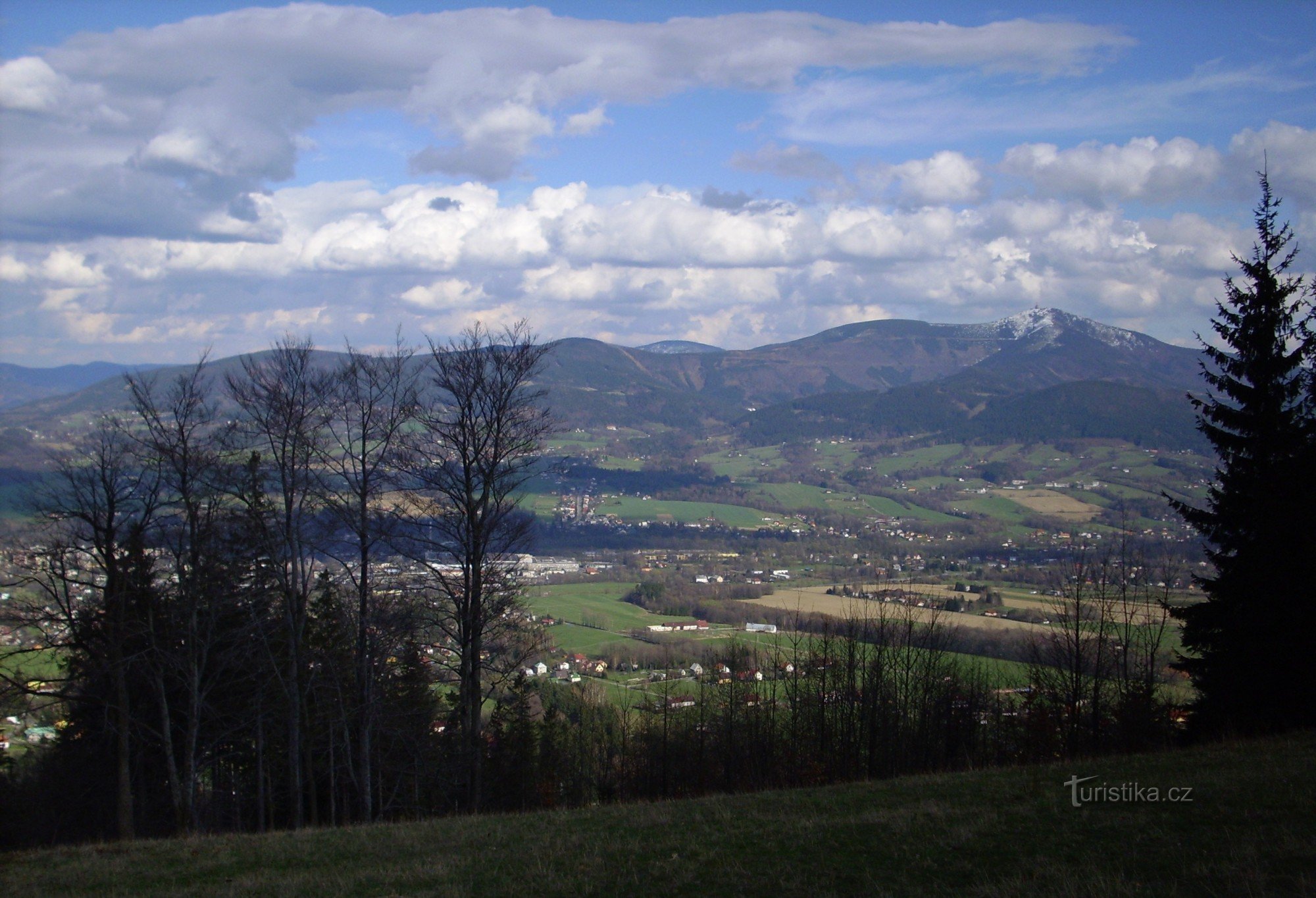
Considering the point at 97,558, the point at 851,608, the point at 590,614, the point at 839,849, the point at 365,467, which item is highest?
the point at 365,467

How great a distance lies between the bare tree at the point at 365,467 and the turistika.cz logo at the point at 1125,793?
40.5ft

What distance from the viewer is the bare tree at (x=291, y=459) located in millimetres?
16766

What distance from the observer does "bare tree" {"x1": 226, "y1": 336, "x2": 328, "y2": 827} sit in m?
16.8

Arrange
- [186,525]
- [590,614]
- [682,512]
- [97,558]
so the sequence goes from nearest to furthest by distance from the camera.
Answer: [97,558] → [186,525] → [590,614] → [682,512]

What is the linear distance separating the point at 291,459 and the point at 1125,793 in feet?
50.6

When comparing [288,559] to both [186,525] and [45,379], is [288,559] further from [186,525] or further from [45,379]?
[45,379]

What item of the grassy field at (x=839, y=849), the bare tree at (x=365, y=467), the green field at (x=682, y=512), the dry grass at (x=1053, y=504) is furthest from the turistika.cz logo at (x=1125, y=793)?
the green field at (x=682, y=512)

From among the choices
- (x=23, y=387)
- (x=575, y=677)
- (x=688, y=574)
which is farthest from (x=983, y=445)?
(x=23, y=387)

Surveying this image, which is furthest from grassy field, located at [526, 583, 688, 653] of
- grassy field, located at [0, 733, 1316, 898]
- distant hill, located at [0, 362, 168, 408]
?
distant hill, located at [0, 362, 168, 408]

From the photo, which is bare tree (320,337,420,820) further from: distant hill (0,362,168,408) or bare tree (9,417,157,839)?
distant hill (0,362,168,408)

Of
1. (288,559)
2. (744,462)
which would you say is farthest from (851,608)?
(744,462)

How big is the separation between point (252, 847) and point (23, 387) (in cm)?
16287

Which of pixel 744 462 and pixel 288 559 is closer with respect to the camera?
pixel 288 559

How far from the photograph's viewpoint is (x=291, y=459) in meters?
17.2
